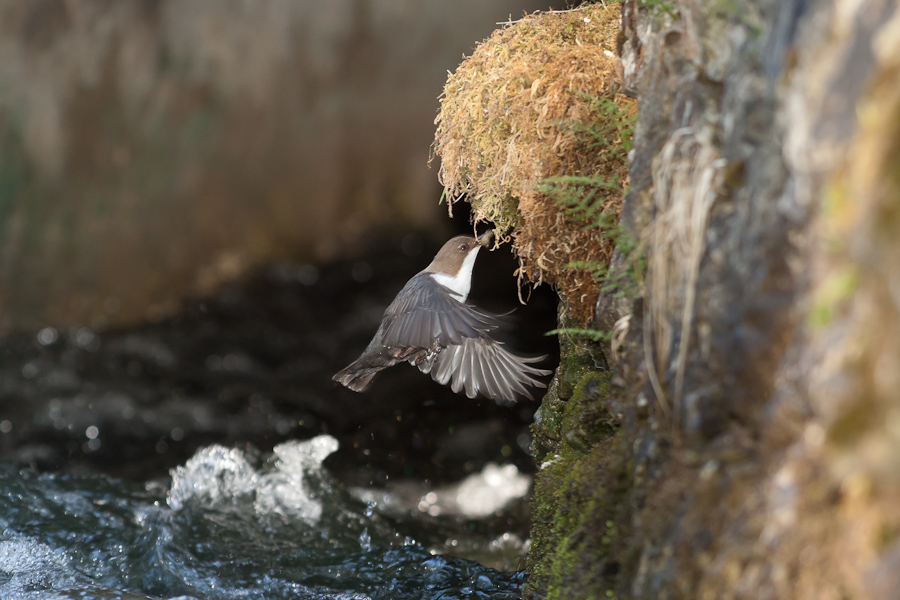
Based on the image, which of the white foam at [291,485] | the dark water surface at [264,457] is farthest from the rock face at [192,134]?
the white foam at [291,485]

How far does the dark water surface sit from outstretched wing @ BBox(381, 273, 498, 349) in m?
1.73

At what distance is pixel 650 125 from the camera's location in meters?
2.66

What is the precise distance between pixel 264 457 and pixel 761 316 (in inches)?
222

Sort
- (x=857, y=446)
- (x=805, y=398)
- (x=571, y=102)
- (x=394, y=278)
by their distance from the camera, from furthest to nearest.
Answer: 1. (x=394, y=278)
2. (x=571, y=102)
3. (x=805, y=398)
4. (x=857, y=446)

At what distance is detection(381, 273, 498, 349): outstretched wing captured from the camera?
3727 mm

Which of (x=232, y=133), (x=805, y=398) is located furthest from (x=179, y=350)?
(x=805, y=398)

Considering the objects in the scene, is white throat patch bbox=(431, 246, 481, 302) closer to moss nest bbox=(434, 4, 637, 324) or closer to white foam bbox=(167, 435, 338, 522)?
moss nest bbox=(434, 4, 637, 324)

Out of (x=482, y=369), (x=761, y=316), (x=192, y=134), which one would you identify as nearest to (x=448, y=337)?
(x=482, y=369)

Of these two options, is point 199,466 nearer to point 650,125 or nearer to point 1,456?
point 1,456

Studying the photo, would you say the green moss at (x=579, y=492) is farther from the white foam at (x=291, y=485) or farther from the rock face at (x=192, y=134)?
the rock face at (x=192, y=134)

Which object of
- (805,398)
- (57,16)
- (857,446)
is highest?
(57,16)

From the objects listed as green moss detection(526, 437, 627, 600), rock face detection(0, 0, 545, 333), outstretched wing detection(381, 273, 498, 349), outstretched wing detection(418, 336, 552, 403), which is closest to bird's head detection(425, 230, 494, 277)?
outstretched wing detection(381, 273, 498, 349)

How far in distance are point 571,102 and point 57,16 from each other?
6456mm

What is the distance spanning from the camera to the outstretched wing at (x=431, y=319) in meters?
3.73
